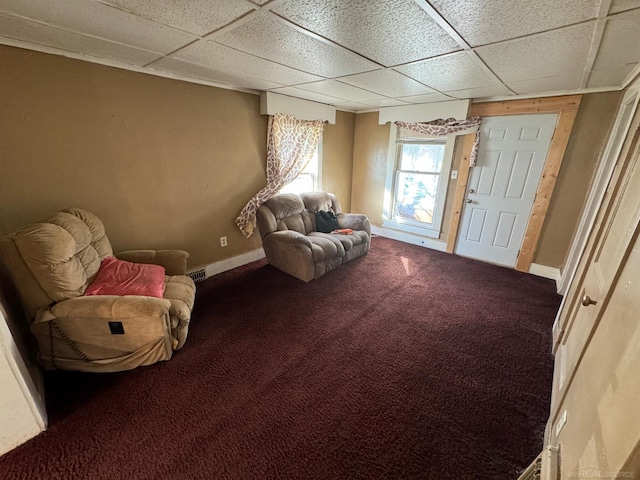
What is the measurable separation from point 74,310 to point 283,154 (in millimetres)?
2758

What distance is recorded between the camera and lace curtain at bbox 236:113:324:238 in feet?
A: 11.2

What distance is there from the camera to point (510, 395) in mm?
1725

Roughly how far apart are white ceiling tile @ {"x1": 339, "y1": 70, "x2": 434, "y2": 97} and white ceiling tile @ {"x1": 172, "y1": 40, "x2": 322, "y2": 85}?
399 millimetres

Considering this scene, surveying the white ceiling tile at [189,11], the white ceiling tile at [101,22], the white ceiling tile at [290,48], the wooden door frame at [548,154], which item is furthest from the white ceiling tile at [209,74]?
the wooden door frame at [548,154]

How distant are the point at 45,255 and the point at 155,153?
1.36 meters

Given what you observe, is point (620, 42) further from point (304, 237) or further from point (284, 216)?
point (284, 216)

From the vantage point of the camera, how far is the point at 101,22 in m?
1.49

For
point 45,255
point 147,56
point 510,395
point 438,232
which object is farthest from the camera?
point 438,232

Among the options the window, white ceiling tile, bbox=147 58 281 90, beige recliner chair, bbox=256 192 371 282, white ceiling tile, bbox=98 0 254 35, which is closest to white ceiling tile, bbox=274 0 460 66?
white ceiling tile, bbox=98 0 254 35

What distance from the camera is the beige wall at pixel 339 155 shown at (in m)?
4.38

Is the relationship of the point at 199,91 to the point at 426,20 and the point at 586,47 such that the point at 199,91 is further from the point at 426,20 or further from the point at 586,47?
the point at 586,47

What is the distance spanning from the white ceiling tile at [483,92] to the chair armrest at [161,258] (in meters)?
3.41

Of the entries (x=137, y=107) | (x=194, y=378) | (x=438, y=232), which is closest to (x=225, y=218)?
(x=137, y=107)

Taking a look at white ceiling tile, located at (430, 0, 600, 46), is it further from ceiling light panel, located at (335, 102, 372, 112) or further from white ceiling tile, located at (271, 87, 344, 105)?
ceiling light panel, located at (335, 102, 372, 112)
